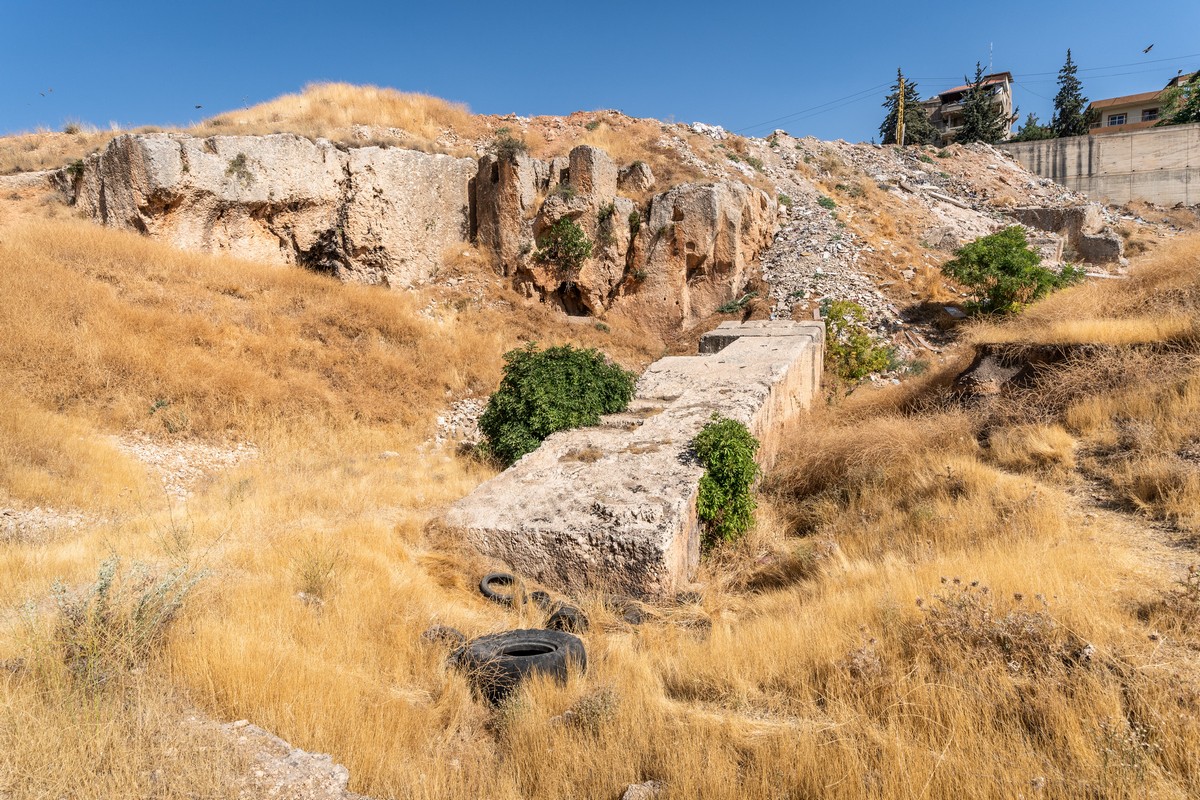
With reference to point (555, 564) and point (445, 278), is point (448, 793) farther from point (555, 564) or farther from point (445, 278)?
point (445, 278)

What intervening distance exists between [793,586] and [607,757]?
2.34m

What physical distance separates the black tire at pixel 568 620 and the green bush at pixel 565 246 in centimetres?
1033

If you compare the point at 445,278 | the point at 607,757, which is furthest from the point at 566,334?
the point at 607,757

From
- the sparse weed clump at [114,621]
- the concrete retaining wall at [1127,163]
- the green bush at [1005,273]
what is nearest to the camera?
the sparse weed clump at [114,621]

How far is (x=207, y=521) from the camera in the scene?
534 centimetres

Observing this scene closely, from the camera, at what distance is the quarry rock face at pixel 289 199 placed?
11.1 metres

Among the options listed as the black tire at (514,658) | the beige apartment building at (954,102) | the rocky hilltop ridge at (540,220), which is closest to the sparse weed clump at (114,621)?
the black tire at (514,658)

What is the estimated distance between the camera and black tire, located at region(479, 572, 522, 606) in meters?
4.57

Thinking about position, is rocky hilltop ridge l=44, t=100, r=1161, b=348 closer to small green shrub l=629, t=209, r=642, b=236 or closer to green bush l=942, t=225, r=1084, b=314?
small green shrub l=629, t=209, r=642, b=236

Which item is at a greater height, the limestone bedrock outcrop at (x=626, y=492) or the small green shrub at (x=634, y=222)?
the small green shrub at (x=634, y=222)

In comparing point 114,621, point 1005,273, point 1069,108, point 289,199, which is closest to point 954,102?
point 1069,108

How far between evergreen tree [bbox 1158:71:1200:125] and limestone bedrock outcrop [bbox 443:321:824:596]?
37.3 metres

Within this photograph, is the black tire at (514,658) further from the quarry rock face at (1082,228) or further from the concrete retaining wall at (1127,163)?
the concrete retaining wall at (1127,163)

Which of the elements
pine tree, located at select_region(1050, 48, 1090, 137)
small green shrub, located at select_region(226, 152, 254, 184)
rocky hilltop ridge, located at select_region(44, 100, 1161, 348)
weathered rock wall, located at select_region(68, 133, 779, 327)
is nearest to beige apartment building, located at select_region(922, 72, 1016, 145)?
pine tree, located at select_region(1050, 48, 1090, 137)
